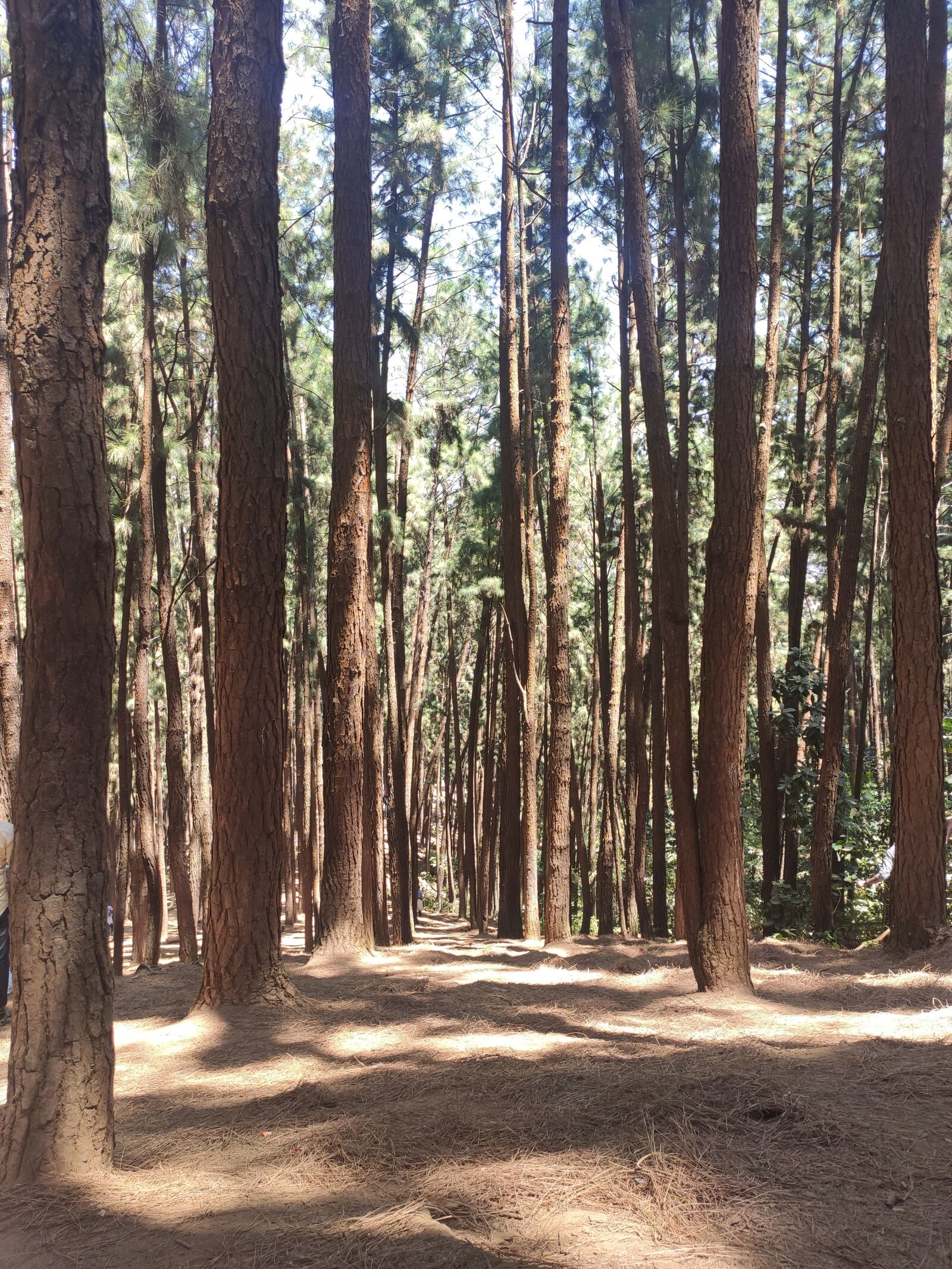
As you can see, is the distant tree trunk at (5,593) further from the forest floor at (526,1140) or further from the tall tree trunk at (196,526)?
the forest floor at (526,1140)

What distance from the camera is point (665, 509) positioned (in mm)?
7023

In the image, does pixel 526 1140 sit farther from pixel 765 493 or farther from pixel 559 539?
pixel 765 493

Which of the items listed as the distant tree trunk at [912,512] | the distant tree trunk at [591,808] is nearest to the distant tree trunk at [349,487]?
the distant tree trunk at [912,512]

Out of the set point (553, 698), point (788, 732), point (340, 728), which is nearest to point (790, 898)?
point (788, 732)

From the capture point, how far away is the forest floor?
2.88m

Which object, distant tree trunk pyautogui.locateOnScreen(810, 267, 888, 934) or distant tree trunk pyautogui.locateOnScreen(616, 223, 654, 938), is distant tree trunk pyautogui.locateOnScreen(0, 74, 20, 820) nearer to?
distant tree trunk pyautogui.locateOnScreen(616, 223, 654, 938)

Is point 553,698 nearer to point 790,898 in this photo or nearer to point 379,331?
point 790,898

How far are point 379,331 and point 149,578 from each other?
5255 millimetres

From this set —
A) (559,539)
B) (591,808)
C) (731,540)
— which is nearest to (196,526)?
(559,539)

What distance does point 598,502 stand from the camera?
17.7 meters

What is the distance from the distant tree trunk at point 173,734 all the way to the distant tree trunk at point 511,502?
442cm

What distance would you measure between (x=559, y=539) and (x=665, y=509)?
4.45m

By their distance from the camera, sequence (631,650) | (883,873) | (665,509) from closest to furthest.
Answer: (665,509) → (883,873) → (631,650)

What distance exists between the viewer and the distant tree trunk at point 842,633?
9.83 metres
